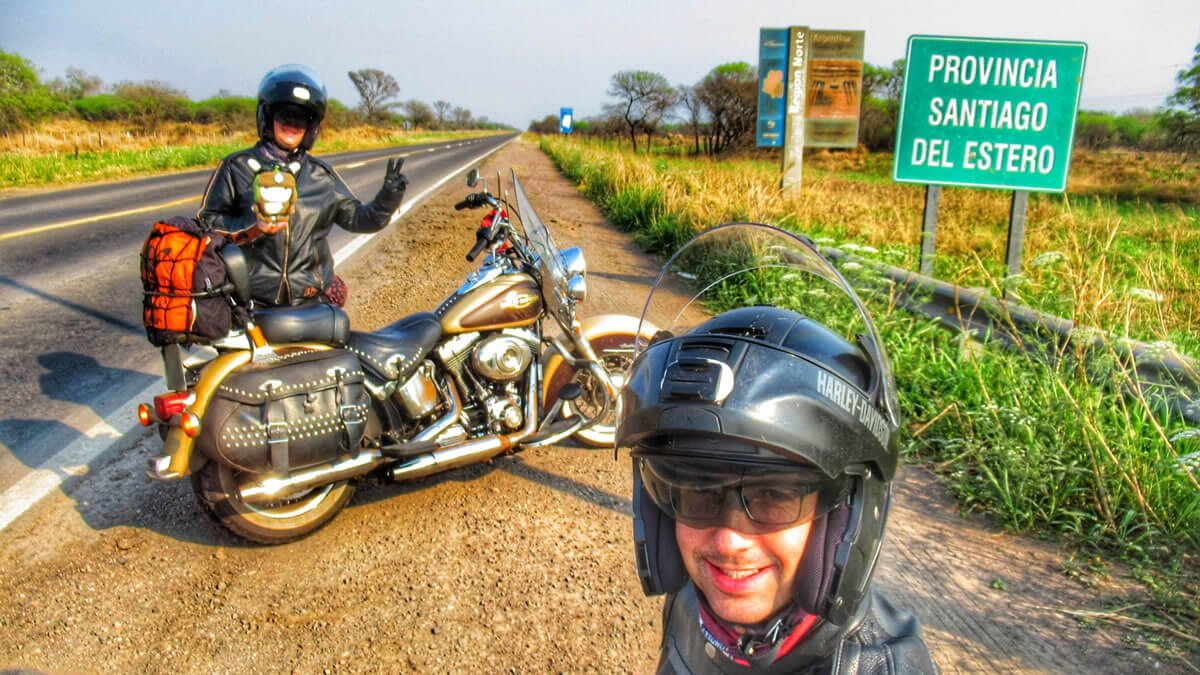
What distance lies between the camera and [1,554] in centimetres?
325

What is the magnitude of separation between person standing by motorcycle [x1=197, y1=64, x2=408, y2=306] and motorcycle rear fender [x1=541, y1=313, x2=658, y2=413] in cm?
111

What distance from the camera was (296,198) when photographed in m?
3.97

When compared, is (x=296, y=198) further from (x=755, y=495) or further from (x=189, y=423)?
(x=755, y=495)

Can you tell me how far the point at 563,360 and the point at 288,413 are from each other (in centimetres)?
140

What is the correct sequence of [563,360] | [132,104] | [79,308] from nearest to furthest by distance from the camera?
[563,360]
[79,308]
[132,104]

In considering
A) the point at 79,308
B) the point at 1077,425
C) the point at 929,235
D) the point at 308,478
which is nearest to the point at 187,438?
the point at 308,478

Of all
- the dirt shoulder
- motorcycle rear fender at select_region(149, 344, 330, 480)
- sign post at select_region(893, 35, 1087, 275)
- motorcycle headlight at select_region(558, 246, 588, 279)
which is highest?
sign post at select_region(893, 35, 1087, 275)

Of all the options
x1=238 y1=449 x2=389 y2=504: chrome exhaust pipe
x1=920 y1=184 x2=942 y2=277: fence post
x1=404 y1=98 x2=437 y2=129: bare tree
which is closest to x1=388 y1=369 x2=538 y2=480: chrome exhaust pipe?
x1=238 y1=449 x2=389 y2=504: chrome exhaust pipe

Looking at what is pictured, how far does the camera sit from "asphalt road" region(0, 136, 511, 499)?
4512 mm

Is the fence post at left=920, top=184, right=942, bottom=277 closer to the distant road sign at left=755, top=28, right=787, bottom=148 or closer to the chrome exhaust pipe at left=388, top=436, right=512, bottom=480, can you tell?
the chrome exhaust pipe at left=388, top=436, right=512, bottom=480

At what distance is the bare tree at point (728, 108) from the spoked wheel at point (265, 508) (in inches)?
765

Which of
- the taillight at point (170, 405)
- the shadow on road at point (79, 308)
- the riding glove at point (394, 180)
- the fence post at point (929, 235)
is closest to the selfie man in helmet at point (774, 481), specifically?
the taillight at point (170, 405)

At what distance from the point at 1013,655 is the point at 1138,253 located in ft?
20.7

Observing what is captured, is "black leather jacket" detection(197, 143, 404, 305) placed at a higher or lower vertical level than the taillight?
higher
